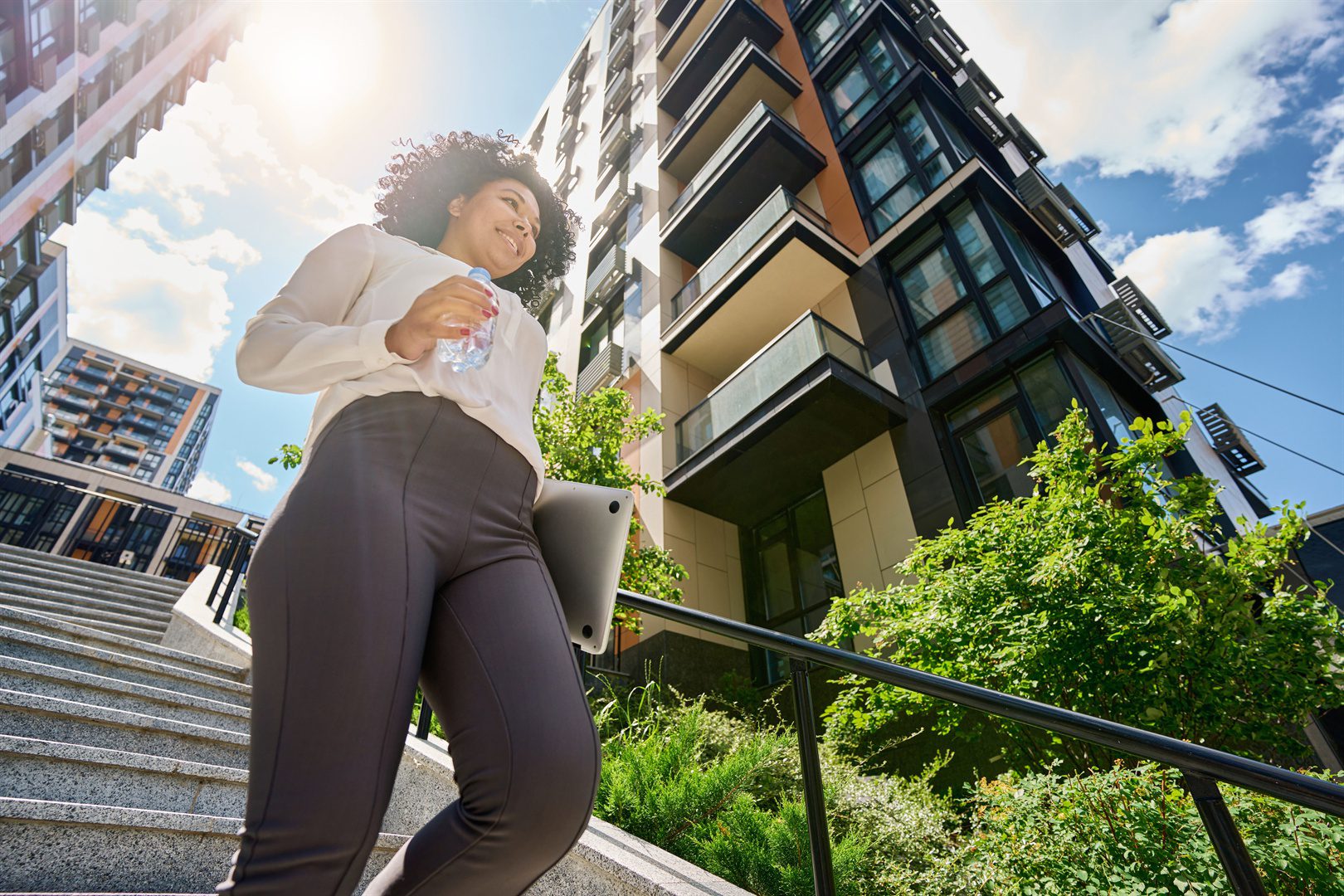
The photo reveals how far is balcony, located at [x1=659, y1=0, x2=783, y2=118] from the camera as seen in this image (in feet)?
45.5

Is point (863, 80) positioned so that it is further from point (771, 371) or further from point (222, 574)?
point (222, 574)

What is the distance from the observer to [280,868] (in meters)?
0.69

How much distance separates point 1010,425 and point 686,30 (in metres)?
13.9

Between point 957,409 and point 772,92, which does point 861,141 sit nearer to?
point 772,92

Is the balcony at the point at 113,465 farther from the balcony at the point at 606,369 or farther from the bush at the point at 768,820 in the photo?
the bush at the point at 768,820

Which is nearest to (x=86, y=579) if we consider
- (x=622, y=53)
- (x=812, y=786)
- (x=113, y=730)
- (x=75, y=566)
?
(x=75, y=566)

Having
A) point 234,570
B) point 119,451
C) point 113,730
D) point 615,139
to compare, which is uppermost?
point 119,451

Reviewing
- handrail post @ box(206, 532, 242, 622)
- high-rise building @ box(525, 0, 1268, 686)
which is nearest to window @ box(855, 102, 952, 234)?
high-rise building @ box(525, 0, 1268, 686)

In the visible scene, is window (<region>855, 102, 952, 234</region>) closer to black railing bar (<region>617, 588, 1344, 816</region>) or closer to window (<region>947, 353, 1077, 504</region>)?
window (<region>947, 353, 1077, 504</region>)

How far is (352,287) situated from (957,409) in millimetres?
8390

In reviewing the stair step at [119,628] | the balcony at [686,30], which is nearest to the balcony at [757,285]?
the balcony at [686,30]

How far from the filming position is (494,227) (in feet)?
4.98

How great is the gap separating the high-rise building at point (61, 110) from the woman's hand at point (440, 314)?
2947 cm

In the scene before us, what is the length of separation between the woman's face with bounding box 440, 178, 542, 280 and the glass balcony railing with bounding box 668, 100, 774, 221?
1122 cm
